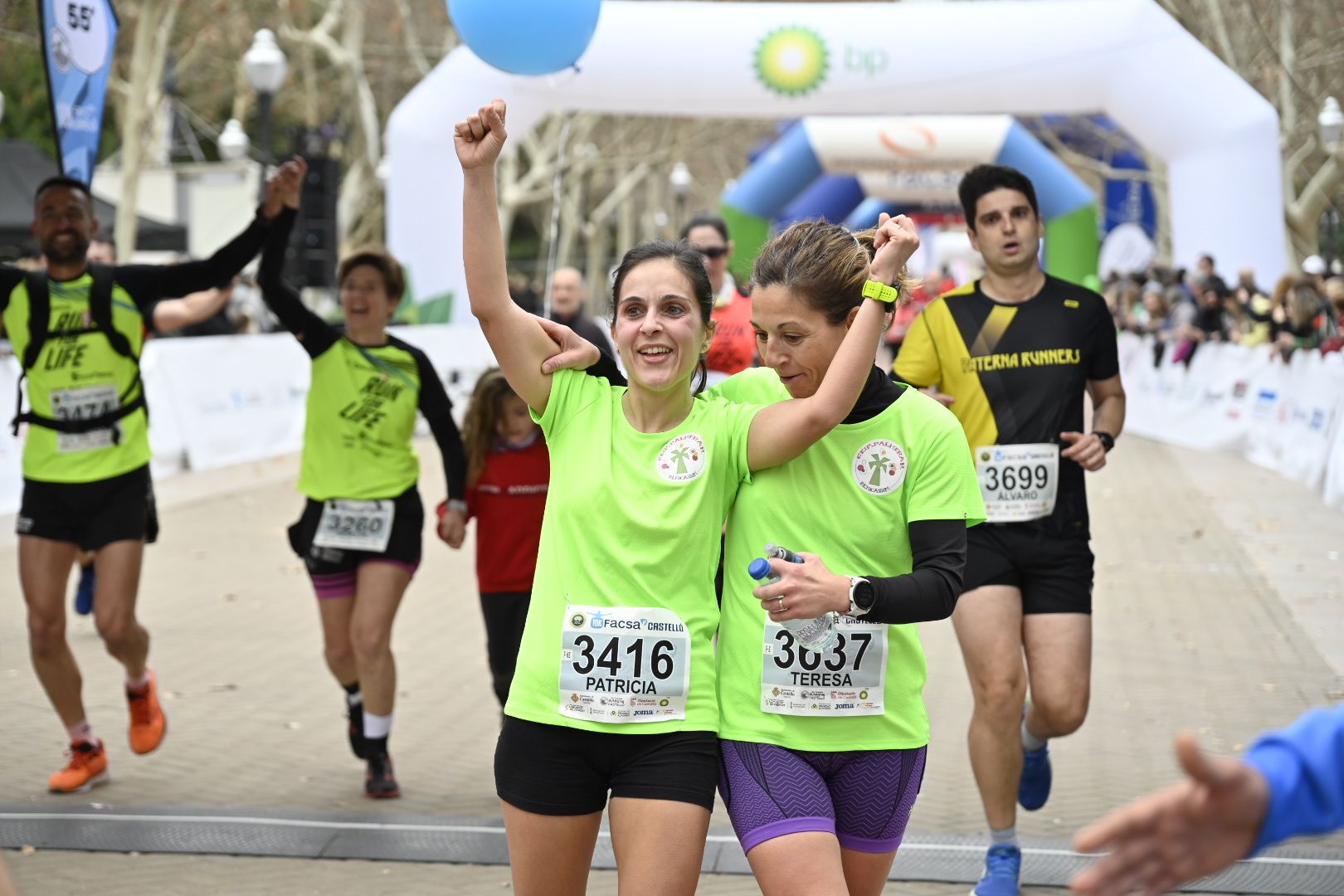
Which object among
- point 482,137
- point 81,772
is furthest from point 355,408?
point 482,137

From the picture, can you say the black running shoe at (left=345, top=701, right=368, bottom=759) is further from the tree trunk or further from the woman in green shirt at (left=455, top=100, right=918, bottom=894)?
the tree trunk

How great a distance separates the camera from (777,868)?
322 centimetres

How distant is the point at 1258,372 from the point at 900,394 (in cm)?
1579

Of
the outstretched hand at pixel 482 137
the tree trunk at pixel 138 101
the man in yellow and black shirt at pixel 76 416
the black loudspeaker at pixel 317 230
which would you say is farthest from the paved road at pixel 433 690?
the tree trunk at pixel 138 101

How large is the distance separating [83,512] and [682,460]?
347 centimetres

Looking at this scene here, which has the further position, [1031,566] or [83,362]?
[83,362]

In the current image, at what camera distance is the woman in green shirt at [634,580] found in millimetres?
3344

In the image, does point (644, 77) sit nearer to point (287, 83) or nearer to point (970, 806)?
point (970, 806)

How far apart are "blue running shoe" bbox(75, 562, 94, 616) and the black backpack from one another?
329 cm

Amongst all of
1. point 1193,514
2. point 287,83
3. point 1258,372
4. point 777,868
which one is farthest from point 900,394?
point 287,83

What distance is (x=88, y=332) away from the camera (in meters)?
6.23

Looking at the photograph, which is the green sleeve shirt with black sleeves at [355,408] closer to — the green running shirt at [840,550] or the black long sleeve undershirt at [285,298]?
the black long sleeve undershirt at [285,298]

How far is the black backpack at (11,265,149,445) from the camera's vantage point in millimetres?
6195

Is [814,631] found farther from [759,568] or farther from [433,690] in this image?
[433,690]
